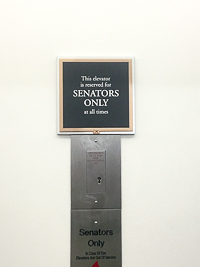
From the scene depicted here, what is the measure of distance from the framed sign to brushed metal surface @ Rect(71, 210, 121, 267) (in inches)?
15.3

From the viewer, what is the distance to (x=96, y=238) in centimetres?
133

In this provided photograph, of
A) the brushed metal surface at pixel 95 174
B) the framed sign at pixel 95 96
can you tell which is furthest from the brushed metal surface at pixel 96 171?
the framed sign at pixel 95 96

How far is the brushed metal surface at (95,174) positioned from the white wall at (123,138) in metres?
0.04

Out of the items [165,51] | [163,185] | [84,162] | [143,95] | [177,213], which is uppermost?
[165,51]

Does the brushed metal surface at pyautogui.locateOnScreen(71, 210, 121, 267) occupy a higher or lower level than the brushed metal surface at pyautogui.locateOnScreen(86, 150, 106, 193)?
lower

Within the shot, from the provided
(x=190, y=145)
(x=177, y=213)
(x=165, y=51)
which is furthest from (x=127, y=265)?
(x=165, y=51)

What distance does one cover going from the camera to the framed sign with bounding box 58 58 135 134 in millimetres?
1335

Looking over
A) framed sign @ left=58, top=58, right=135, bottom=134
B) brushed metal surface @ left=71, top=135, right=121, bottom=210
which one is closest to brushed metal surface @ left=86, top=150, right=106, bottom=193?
brushed metal surface @ left=71, top=135, right=121, bottom=210

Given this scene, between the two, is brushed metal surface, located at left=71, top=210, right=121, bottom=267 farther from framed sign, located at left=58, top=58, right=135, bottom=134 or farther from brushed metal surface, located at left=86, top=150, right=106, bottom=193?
framed sign, located at left=58, top=58, right=135, bottom=134

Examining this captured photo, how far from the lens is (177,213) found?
134cm

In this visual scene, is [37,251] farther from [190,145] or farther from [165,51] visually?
[165,51]

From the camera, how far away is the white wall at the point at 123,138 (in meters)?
1.33

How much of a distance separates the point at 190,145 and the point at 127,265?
630 millimetres

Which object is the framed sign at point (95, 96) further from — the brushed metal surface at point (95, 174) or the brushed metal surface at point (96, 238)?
the brushed metal surface at point (96, 238)
